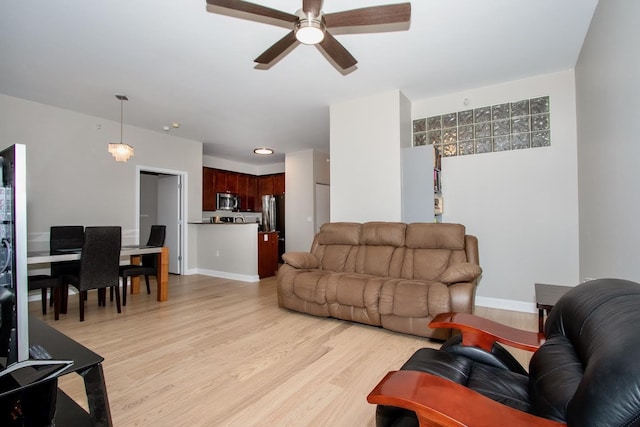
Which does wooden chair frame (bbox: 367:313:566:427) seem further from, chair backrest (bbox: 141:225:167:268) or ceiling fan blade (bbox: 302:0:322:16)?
chair backrest (bbox: 141:225:167:268)

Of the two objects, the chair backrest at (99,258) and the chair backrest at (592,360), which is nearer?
the chair backrest at (592,360)

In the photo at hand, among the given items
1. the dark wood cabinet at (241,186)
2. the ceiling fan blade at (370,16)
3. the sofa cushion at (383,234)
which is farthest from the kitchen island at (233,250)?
the ceiling fan blade at (370,16)

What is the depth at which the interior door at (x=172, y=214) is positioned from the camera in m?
5.78

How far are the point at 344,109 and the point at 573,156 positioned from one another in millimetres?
2616

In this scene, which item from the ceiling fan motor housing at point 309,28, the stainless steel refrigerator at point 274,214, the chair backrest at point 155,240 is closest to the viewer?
the ceiling fan motor housing at point 309,28

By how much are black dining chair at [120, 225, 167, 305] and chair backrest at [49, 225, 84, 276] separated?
50 centimetres

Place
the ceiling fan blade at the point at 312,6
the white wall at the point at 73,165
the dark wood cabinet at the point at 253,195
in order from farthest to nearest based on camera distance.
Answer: the dark wood cabinet at the point at 253,195 < the white wall at the point at 73,165 < the ceiling fan blade at the point at 312,6

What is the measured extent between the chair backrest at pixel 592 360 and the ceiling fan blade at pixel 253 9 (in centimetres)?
207

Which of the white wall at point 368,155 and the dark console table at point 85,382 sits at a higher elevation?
the white wall at point 368,155

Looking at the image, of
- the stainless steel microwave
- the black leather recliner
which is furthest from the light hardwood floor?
the stainless steel microwave

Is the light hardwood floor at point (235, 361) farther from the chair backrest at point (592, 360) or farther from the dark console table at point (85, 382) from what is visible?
the chair backrest at point (592, 360)

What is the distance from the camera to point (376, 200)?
12.5ft

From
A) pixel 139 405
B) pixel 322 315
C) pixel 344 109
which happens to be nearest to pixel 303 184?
pixel 344 109

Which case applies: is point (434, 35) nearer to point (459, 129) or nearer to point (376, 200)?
point (459, 129)
